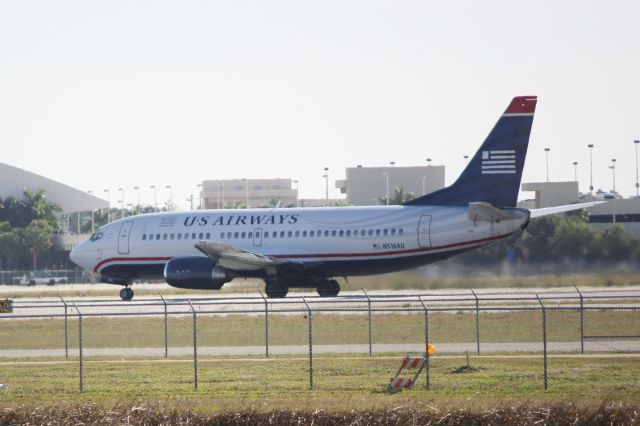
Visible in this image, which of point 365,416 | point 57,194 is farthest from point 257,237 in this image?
point 57,194

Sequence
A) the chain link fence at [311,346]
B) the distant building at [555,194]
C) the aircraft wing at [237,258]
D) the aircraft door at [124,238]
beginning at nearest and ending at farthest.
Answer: the chain link fence at [311,346] → the aircraft wing at [237,258] → the aircraft door at [124,238] → the distant building at [555,194]

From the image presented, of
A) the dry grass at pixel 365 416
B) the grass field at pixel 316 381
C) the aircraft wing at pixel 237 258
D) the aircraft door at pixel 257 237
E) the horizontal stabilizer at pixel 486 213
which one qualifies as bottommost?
the grass field at pixel 316 381

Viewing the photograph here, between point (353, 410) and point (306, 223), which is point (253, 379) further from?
point (306, 223)

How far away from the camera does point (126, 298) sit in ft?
165

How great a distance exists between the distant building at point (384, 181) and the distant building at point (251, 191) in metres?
22.8

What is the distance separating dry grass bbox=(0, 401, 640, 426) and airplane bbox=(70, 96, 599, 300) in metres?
24.5

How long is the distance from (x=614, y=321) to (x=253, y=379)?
15822 mm

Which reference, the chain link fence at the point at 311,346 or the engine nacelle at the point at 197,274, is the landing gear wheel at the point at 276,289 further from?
the chain link fence at the point at 311,346

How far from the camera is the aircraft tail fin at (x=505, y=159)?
4431cm

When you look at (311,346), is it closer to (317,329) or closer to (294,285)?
(317,329)

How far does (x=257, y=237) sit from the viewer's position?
47.7 meters

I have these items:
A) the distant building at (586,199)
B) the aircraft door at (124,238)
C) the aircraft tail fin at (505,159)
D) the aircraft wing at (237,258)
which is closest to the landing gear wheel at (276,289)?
the aircraft wing at (237,258)

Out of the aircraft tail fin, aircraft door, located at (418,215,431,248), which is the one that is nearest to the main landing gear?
aircraft door, located at (418,215,431,248)

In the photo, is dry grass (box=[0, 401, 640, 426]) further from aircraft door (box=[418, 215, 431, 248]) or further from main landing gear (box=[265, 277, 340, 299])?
main landing gear (box=[265, 277, 340, 299])
